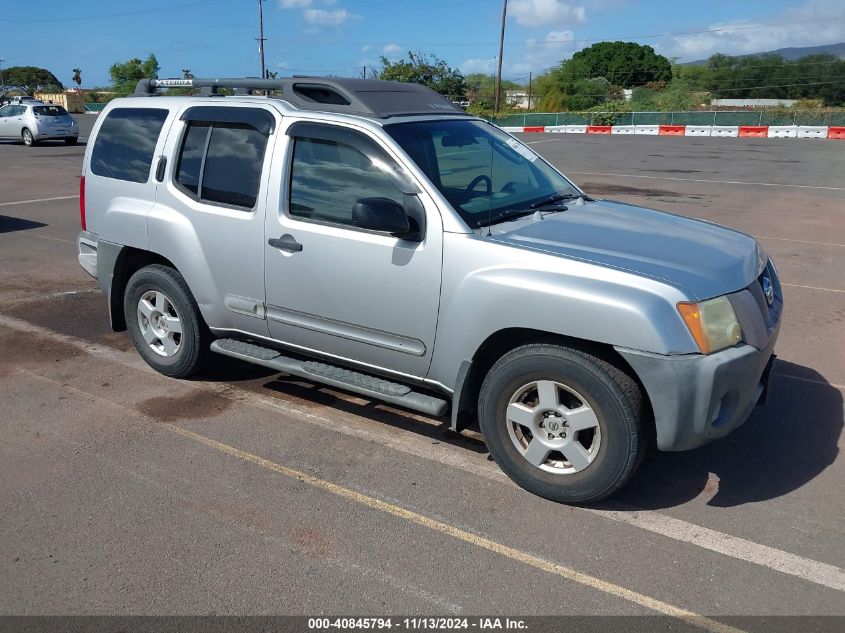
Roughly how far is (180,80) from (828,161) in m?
25.4

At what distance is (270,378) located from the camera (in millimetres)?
5680

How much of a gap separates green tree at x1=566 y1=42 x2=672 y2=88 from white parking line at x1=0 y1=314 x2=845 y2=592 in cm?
11106

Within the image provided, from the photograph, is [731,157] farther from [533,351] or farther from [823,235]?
[533,351]

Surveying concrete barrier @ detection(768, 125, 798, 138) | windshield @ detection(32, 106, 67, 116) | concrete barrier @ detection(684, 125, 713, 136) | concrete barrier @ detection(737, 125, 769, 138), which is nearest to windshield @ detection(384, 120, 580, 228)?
windshield @ detection(32, 106, 67, 116)

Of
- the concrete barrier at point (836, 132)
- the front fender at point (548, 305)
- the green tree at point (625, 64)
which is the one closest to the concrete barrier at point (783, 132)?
the concrete barrier at point (836, 132)

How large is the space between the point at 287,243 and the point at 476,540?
6.70ft

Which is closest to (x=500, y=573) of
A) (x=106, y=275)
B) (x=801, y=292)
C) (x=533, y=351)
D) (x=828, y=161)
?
(x=533, y=351)

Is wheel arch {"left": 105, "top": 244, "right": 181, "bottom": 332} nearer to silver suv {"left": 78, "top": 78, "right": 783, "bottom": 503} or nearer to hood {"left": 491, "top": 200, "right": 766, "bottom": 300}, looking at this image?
silver suv {"left": 78, "top": 78, "right": 783, "bottom": 503}

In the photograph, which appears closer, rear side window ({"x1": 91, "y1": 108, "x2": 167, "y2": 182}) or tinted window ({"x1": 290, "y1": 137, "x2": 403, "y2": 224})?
tinted window ({"x1": 290, "y1": 137, "x2": 403, "y2": 224})

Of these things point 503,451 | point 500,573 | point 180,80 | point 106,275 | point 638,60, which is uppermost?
point 638,60

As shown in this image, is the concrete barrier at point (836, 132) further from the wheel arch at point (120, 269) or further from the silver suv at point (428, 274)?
the wheel arch at point (120, 269)

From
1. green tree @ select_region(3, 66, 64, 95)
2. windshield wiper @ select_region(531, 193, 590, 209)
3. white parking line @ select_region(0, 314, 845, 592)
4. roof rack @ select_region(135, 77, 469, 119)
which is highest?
green tree @ select_region(3, 66, 64, 95)

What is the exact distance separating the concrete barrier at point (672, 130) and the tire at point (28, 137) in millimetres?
32774

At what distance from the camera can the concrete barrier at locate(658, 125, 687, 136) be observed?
43.8 meters
